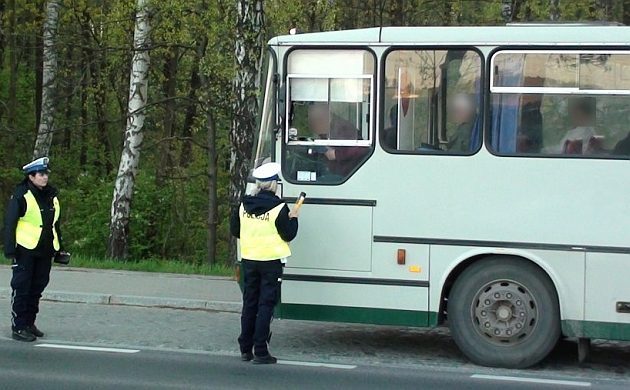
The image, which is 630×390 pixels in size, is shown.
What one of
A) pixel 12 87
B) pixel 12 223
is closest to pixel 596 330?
pixel 12 223

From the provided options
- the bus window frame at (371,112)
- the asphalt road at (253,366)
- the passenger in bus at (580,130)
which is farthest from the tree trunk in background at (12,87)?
the passenger in bus at (580,130)

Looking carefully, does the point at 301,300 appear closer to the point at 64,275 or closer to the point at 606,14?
the point at 64,275

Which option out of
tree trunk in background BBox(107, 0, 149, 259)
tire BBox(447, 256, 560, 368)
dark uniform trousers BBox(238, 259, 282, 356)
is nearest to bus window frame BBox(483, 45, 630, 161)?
tire BBox(447, 256, 560, 368)

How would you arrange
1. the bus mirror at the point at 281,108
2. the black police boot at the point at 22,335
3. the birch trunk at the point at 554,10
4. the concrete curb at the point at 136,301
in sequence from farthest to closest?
the birch trunk at the point at 554,10 → the concrete curb at the point at 136,301 → the black police boot at the point at 22,335 → the bus mirror at the point at 281,108

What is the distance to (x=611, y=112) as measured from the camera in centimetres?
916

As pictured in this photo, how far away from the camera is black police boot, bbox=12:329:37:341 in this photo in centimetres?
1036

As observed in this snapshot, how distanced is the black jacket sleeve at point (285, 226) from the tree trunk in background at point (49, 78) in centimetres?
1589

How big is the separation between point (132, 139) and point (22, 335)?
33.5 feet

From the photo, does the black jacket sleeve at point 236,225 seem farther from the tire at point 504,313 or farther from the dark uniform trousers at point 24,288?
the dark uniform trousers at point 24,288

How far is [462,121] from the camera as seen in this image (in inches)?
372

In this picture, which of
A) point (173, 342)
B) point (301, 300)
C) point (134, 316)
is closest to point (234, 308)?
point (134, 316)

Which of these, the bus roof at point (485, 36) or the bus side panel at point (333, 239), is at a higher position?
the bus roof at point (485, 36)

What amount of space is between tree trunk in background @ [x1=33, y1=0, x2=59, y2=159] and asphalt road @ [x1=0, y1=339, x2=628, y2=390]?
15.0 metres

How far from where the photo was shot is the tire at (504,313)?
9195mm
